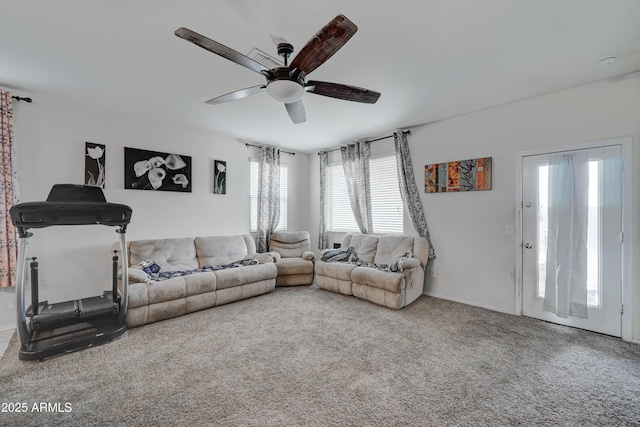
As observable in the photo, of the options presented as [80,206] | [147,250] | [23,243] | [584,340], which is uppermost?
[80,206]

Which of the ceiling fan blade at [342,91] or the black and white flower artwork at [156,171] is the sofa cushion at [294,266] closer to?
the black and white flower artwork at [156,171]

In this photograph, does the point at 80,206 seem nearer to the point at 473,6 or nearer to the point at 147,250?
the point at 147,250

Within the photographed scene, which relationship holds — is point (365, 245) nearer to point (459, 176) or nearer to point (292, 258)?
point (292, 258)

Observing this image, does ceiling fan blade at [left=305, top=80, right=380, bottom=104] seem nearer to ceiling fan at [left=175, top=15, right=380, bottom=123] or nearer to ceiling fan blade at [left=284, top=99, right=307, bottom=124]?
ceiling fan at [left=175, top=15, right=380, bottom=123]

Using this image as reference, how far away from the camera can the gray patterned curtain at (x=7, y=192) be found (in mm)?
3084

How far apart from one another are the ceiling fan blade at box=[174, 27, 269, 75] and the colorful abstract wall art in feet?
10.7

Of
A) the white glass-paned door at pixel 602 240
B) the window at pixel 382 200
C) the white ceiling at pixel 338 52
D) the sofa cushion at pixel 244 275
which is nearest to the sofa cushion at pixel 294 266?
the sofa cushion at pixel 244 275

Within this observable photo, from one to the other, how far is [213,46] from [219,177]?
3.50 meters

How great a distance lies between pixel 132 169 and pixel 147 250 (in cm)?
124

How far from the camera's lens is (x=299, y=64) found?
201 cm

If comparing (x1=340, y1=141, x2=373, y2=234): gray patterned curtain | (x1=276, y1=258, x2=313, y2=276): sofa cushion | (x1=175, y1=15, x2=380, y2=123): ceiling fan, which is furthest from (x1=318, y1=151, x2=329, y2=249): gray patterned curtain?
(x1=175, y1=15, x2=380, y2=123): ceiling fan

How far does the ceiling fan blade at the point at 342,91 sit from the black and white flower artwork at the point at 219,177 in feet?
10.3

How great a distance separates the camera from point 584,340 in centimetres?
286

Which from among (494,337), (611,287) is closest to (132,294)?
(494,337)
